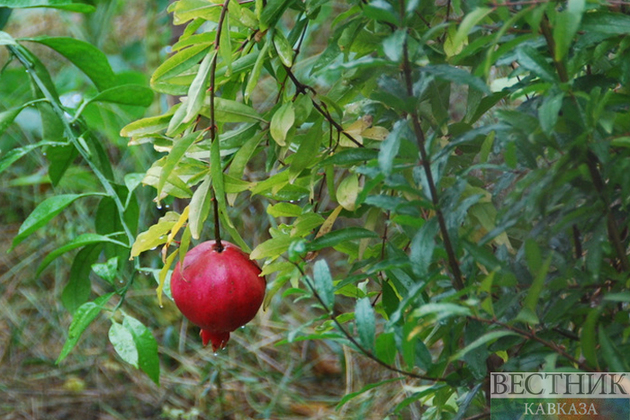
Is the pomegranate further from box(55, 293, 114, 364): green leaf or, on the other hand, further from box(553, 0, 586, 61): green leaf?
box(553, 0, 586, 61): green leaf

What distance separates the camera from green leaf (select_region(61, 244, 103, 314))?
942mm

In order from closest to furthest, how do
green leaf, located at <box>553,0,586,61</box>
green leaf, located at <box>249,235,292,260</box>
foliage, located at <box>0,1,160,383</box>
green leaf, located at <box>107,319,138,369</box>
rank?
green leaf, located at <box>553,0,586,61</box>, green leaf, located at <box>249,235,292,260</box>, green leaf, located at <box>107,319,138,369</box>, foliage, located at <box>0,1,160,383</box>

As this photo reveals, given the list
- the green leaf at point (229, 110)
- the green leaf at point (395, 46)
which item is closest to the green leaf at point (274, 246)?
the green leaf at point (229, 110)

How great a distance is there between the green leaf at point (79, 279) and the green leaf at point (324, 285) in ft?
1.69

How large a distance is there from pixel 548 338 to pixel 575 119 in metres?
0.15

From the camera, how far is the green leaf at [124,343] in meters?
0.78

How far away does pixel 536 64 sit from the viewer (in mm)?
441

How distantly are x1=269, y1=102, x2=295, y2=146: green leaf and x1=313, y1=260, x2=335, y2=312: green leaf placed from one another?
0.34 ft

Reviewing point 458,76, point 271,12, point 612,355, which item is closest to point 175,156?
point 271,12

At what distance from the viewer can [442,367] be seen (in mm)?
546

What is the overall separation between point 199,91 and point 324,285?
0.18 metres

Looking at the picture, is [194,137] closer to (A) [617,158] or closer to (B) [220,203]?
(B) [220,203]

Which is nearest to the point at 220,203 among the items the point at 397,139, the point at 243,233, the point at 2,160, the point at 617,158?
the point at 397,139

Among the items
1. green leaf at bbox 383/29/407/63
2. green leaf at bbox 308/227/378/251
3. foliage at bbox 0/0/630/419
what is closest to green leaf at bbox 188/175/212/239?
foliage at bbox 0/0/630/419
